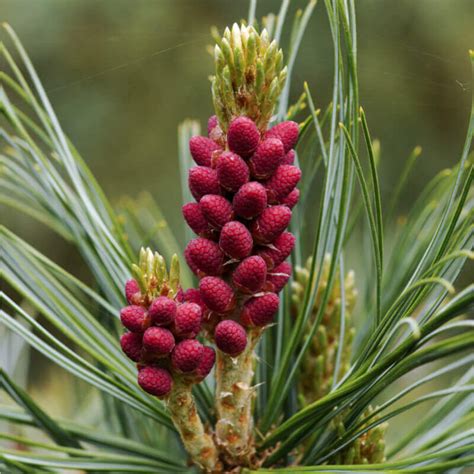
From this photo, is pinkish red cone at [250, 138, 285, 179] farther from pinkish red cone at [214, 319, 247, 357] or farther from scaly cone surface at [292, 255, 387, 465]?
scaly cone surface at [292, 255, 387, 465]

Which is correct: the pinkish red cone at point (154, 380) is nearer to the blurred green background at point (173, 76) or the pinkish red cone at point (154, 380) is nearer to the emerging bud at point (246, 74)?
the emerging bud at point (246, 74)

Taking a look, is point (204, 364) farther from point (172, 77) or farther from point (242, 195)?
point (172, 77)

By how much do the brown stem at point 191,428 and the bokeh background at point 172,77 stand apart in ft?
3.54

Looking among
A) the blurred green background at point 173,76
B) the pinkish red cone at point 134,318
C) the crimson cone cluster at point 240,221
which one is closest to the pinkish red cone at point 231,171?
the crimson cone cluster at point 240,221

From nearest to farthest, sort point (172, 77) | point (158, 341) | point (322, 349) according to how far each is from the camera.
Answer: point (158, 341)
point (322, 349)
point (172, 77)

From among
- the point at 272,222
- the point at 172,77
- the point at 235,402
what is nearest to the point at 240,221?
the point at 272,222

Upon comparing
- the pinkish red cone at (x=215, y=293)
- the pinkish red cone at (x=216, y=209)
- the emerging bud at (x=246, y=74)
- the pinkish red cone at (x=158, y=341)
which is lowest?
the pinkish red cone at (x=158, y=341)

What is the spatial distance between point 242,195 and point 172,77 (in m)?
1.43

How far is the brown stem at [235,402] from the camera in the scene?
546 millimetres

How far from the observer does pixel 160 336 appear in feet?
1.51

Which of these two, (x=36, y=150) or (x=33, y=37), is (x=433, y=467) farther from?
(x=33, y=37)

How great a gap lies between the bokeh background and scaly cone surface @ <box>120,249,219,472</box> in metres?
1.15

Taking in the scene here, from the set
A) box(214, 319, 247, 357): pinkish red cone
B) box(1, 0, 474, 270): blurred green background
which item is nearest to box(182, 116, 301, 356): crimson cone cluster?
box(214, 319, 247, 357): pinkish red cone

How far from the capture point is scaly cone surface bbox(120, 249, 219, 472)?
0.47 m
